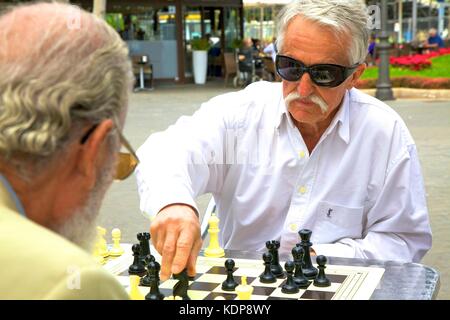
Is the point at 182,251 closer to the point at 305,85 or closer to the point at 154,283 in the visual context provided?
the point at 154,283

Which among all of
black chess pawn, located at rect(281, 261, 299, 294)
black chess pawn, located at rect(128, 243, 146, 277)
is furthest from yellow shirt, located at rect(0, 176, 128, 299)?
black chess pawn, located at rect(128, 243, 146, 277)

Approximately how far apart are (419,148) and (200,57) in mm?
13952

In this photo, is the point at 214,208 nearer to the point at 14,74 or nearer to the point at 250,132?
the point at 250,132

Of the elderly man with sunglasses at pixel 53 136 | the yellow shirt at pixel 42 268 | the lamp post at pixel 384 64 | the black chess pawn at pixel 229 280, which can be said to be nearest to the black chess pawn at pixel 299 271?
the black chess pawn at pixel 229 280

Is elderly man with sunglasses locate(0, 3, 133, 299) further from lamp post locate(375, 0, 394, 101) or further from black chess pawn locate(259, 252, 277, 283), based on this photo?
lamp post locate(375, 0, 394, 101)

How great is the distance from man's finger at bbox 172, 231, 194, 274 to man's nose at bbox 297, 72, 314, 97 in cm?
84

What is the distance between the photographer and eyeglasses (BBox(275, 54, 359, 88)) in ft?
9.09

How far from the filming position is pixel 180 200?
245cm

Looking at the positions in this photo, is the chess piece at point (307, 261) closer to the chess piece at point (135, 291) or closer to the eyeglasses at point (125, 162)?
the chess piece at point (135, 291)

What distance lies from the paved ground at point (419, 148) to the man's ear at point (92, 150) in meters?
0.20

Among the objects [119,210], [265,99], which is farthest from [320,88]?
[119,210]

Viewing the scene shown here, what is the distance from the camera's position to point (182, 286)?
2109mm

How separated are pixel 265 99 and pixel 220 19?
2216 centimetres
